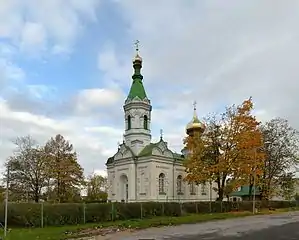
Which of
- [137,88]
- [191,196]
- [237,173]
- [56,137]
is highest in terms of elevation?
[137,88]

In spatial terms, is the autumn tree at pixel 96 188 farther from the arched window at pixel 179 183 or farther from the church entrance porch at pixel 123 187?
the arched window at pixel 179 183

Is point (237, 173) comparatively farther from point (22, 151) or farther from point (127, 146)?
point (22, 151)

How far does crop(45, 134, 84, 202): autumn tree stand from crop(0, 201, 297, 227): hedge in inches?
717

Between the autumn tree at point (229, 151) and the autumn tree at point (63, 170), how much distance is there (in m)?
14.5

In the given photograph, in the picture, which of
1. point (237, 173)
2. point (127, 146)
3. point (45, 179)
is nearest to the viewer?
point (237, 173)

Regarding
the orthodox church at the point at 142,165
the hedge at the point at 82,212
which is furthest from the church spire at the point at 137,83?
the hedge at the point at 82,212

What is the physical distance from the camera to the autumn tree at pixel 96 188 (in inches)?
2692

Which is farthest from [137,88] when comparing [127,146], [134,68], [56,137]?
[56,137]

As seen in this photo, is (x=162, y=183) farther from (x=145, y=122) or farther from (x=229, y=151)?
(x=229, y=151)

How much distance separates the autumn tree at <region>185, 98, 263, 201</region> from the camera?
129 ft

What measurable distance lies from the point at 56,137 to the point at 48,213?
26.9 metres

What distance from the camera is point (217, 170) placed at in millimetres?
39688

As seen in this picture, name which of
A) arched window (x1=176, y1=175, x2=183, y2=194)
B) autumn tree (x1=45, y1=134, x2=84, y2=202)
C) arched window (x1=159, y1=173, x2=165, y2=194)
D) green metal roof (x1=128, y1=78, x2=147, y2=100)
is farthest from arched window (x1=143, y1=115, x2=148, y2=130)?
autumn tree (x1=45, y1=134, x2=84, y2=202)

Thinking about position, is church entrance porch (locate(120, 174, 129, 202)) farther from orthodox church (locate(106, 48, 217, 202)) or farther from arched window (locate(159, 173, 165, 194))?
arched window (locate(159, 173, 165, 194))
